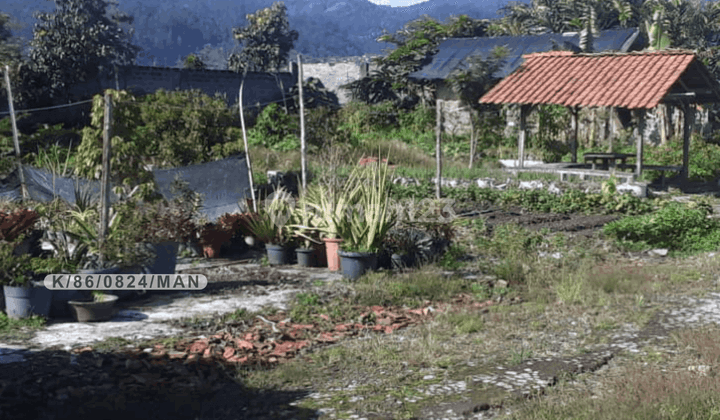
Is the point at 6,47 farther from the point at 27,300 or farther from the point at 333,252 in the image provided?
the point at 27,300

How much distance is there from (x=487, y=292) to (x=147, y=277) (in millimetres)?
4282

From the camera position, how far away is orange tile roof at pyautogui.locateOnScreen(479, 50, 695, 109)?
62.8 ft

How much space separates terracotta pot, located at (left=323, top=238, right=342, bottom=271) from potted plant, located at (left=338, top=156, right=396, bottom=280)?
33 centimetres

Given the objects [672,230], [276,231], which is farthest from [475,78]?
[276,231]

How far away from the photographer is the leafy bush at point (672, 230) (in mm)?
12695

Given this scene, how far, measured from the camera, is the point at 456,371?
6938mm

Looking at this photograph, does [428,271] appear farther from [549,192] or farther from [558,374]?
[549,192]

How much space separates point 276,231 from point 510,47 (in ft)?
63.7

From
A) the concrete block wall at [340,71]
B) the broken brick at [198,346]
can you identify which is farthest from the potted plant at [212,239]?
the concrete block wall at [340,71]

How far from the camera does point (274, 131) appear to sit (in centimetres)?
2666

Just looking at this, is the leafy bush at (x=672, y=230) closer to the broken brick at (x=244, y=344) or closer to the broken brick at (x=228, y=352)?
the broken brick at (x=244, y=344)

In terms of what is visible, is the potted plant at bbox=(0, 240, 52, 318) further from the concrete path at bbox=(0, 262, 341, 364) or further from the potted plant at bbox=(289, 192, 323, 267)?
the potted plant at bbox=(289, 192, 323, 267)

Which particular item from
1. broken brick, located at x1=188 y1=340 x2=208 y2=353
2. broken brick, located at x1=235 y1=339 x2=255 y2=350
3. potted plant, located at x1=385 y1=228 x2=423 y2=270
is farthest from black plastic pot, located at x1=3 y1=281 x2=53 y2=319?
potted plant, located at x1=385 y1=228 x2=423 y2=270

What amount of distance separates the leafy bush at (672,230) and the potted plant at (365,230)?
4168 millimetres
